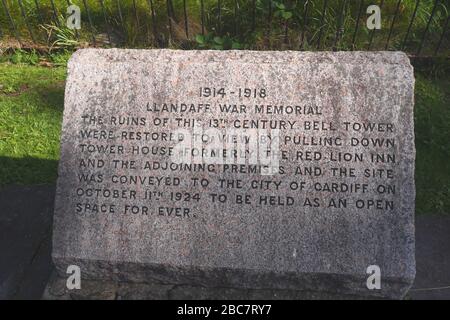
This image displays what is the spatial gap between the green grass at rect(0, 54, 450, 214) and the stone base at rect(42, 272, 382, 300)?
47.9 inches

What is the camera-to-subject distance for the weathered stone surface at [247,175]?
221 centimetres

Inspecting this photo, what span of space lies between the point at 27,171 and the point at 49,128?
55 centimetres

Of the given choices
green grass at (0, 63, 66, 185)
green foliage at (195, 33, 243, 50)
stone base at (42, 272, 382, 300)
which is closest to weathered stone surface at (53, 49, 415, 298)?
stone base at (42, 272, 382, 300)

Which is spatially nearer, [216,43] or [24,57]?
[216,43]

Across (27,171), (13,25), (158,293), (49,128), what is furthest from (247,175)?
(13,25)

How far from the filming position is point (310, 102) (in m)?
2.30

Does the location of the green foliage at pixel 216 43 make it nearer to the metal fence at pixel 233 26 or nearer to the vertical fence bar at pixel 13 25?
the metal fence at pixel 233 26

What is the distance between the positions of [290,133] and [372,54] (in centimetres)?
62

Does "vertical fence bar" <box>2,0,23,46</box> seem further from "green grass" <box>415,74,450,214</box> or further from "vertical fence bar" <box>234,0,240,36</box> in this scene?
"green grass" <box>415,74,450,214</box>

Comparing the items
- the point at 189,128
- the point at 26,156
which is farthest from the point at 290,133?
the point at 26,156

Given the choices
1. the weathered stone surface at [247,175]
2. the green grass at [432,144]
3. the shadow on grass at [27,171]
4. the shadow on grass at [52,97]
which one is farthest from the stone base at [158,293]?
the shadow on grass at [52,97]

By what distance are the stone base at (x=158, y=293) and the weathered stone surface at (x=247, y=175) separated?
0.05m

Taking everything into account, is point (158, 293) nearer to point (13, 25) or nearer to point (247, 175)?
point (247, 175)

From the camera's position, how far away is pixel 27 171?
3486mm
